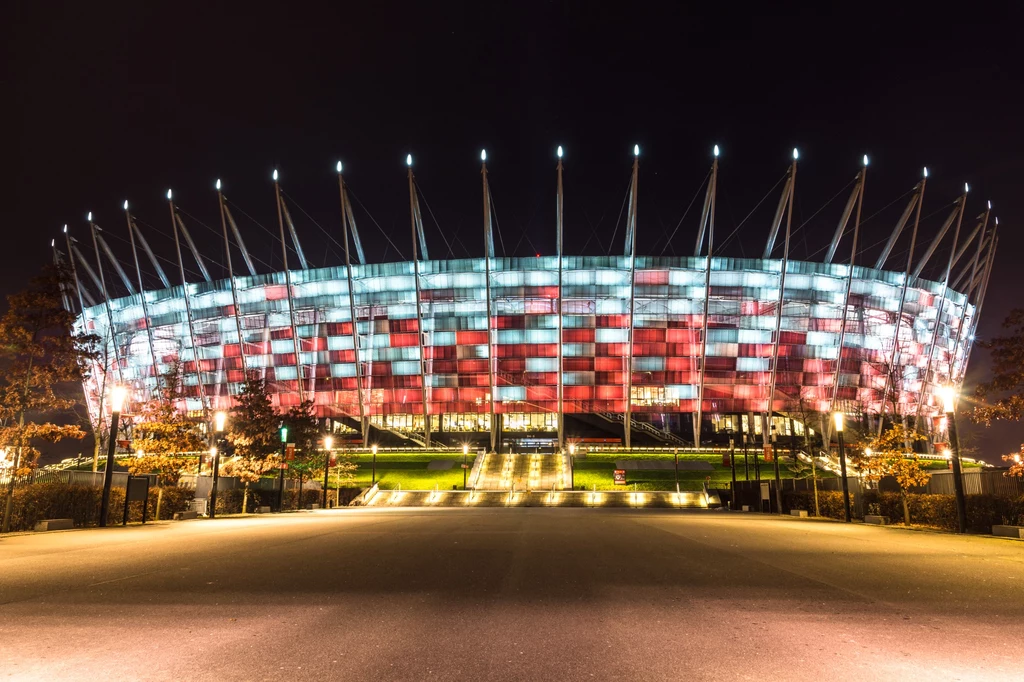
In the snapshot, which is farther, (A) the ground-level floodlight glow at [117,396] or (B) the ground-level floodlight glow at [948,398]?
(A) the ground-level floodlight glow at [117,396]

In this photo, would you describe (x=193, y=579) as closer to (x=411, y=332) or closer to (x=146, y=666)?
(x=146, y=666)

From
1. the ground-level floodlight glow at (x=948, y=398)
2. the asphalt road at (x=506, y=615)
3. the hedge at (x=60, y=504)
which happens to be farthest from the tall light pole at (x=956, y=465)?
the hedge at (x=60, y=504)

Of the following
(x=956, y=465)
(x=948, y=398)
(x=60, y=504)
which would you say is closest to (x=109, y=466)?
(x=60, y=504)

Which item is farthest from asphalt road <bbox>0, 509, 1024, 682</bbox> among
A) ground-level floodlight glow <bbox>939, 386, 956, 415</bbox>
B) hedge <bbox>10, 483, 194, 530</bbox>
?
hedge <bbox>10, 483, 194, 530</bbox>

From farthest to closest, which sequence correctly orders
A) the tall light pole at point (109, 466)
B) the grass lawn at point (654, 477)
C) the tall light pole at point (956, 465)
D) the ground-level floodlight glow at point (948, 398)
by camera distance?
1. the grass lawn at point (654, 477)
2. the tall light pole at point (109, 466)
3. the ground-level floodlight glow at point (948, 398)
4. the tall light pole at point (956, 465)

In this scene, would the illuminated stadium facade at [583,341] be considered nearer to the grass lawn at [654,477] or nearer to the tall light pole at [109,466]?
the grass lawn at [654,477]

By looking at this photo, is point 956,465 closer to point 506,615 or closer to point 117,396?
point 506,615

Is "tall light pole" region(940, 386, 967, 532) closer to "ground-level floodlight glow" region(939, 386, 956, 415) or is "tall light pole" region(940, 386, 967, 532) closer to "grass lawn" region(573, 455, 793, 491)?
"ground-level floodlight glow" region(939, 386, 956, 415)

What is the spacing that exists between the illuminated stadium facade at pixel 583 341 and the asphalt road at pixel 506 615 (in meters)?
88.5

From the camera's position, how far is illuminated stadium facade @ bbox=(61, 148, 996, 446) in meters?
104

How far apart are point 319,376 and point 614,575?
10437 cm

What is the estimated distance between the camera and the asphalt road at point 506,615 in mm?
5508

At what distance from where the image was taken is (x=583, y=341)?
Answer: 107 meters

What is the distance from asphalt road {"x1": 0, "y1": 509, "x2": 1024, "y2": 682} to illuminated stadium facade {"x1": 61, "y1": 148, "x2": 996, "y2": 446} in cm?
8846
